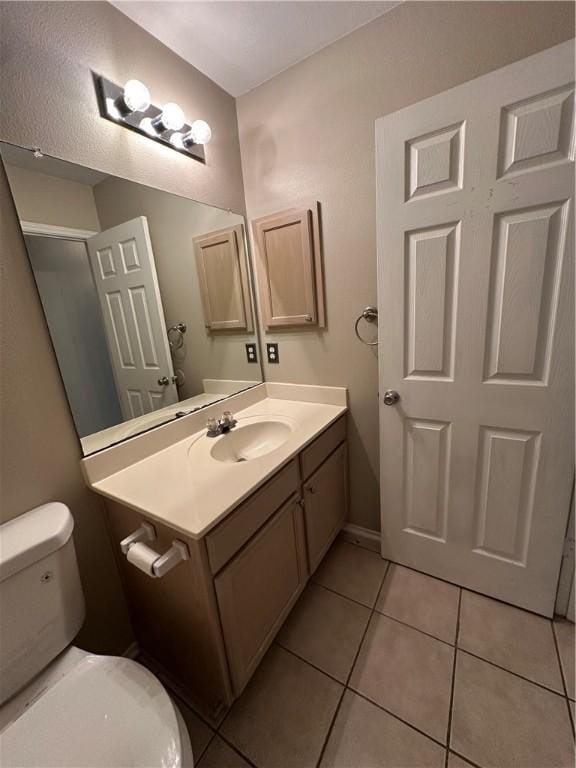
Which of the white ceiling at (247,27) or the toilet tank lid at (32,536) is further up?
the white ceiling at (247,27)

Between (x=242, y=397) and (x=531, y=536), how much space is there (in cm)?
138

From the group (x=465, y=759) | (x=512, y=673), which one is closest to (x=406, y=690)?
(x=465, y=759)

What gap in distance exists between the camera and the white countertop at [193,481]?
0.82m

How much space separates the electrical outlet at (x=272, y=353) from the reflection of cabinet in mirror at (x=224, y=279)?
5.8 inches

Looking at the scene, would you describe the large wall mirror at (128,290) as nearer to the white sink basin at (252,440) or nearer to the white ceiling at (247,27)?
the white sink basin at (252,440)

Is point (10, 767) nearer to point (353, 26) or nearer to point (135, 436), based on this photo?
point (135, 436)

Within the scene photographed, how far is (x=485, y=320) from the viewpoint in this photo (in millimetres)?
1075

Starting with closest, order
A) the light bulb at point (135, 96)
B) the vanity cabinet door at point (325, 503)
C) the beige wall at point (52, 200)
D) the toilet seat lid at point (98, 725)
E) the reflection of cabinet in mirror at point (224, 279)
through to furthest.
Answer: the toilet seat lid at point (98, 725) → the beige wall at point (52, 200) → the light bulb at point (135, 96) → the vanity cabinet door at point (325, 503) → the reflection of cabinet in mirror at point (224, 279)

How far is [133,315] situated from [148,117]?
2.37 feet

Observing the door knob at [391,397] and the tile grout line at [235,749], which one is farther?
the door knob at [391,397]

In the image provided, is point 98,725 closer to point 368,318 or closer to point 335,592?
point 335,592

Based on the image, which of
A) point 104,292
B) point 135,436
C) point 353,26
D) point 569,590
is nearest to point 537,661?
point 569,590

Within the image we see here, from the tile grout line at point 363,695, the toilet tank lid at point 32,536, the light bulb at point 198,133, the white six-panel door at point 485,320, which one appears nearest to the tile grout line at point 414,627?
the tile grout line at point 363,695

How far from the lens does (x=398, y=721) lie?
0.97 metres
